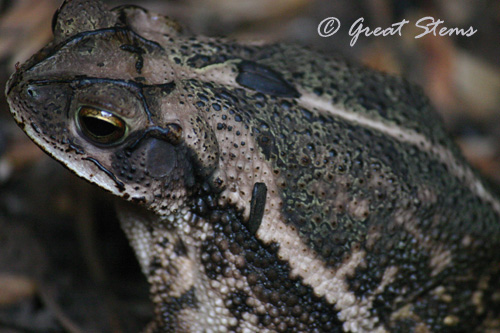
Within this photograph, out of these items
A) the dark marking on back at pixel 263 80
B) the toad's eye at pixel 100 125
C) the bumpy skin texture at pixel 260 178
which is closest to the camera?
the toad's eye at pixel 100 125

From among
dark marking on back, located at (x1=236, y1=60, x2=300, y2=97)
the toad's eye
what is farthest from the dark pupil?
dark marking on back, located at (x1=236, y1=60, x2=300, y2=97)

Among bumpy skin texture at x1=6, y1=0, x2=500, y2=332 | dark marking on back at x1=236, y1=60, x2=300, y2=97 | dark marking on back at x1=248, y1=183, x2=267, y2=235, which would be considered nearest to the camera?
bumpy skin texture at x1=6, y1=0, x2=500, y2=332

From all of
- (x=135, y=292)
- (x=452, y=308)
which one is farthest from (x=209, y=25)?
(x=452, y=308)

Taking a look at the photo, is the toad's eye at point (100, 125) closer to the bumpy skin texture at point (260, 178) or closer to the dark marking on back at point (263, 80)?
the bumpy skin texture at point (260, 178)

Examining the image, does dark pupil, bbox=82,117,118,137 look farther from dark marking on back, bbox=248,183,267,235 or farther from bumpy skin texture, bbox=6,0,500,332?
dark marking on back, bbox=248,183,267,235

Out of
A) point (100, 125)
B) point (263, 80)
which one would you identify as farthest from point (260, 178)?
point (100, 125)

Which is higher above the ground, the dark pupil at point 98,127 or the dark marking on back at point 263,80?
the dark marking on back at point 263,80

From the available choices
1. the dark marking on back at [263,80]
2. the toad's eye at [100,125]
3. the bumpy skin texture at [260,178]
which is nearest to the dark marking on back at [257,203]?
the bumpy skin texture at [260,178]

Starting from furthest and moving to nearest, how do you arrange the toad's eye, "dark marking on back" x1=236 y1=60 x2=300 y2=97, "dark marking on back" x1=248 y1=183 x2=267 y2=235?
"dark marking on back" x1=236 y1=60 x2=300 y2=97 → "dark marking on back" x1=248 y1=183 x2=267 y2=235 → the toad's eye
